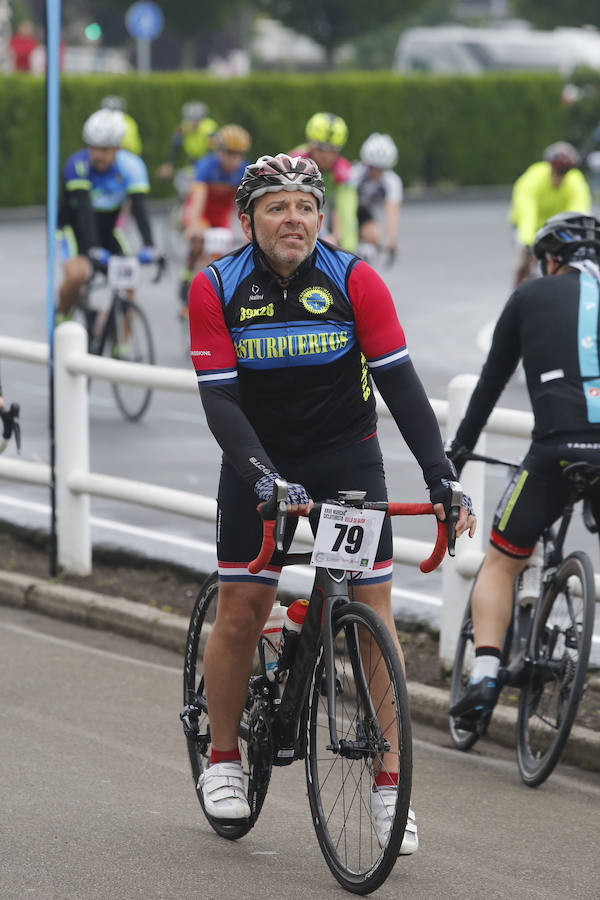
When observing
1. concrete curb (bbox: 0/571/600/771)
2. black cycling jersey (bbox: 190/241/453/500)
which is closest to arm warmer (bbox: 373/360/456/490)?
black cycling jersey (bbox: 190/241/453/500)

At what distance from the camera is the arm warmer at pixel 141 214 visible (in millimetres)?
13289

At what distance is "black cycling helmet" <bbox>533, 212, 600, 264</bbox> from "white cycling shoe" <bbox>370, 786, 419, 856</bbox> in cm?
212

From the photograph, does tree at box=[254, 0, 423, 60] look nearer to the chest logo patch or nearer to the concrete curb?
the concrete curb

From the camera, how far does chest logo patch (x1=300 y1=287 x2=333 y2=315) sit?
460 centimetres

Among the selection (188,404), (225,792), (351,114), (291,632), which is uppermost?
(291,632)

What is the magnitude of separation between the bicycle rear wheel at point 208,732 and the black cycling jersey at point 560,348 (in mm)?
1294

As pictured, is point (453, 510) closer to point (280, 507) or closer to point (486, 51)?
point (280, 507)

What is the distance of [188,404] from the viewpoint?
14383 mm

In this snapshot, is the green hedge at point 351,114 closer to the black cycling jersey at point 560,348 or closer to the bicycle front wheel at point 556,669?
the black cycling jersey at point 560,348

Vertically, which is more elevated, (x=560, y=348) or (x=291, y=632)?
(x=560, y=348)

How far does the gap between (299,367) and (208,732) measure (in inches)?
52.2

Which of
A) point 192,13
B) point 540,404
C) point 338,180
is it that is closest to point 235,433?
point 540,404

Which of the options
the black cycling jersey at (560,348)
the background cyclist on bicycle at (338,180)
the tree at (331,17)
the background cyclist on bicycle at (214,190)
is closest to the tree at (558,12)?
the tree at (331,17)

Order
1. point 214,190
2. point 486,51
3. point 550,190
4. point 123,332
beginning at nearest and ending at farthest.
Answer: point 123,332, point 214,190, point 550,190, point 486,51
